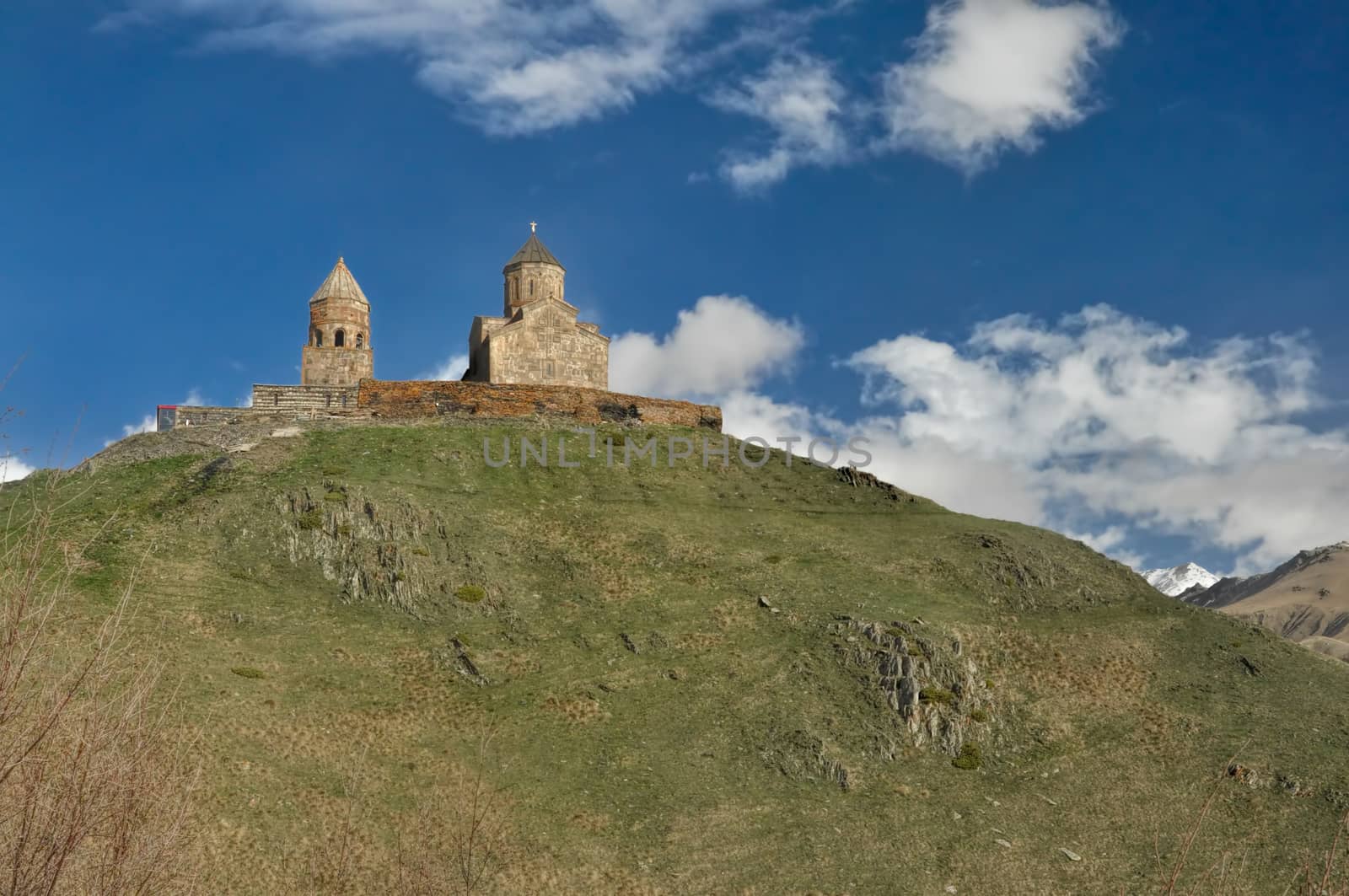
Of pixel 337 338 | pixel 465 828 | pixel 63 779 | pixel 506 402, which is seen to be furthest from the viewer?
pixel 337 338

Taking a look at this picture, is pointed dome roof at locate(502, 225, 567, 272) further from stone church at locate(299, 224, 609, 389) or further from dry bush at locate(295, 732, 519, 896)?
dry bush at locate(295, 732, 519, 896)

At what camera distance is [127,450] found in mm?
62531

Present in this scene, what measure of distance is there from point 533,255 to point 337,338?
668 inches

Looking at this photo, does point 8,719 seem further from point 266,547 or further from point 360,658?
point 266,547

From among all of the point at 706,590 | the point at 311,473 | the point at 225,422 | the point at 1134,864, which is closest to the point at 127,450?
the point at 225,422

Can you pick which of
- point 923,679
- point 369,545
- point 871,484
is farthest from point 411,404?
point 923,679

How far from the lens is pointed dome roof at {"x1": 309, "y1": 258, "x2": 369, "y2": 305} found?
270ft

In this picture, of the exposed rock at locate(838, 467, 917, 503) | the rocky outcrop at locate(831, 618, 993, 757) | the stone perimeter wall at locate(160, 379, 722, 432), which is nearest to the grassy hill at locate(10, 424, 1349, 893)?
the rocky outcrop at locate(831, 618, 993, 757)

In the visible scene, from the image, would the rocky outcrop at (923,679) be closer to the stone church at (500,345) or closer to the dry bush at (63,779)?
the dry bush at (63,779)

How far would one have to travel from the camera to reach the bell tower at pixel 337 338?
81000 mm

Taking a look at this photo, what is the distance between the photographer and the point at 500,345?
82.6 metres

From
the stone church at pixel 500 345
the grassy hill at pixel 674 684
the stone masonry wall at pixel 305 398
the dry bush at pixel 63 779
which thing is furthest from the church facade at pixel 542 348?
the dry bush at pixel 63 779

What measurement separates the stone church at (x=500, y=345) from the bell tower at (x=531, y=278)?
1.26 meters

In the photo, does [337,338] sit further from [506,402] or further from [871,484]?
[871,484]
